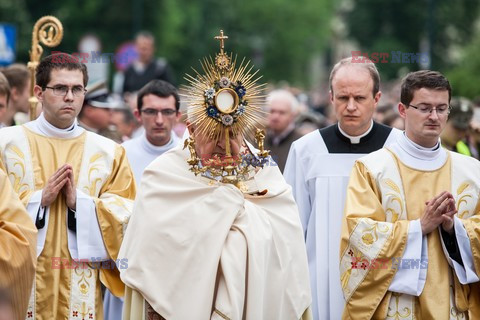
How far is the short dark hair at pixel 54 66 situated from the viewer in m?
7.02

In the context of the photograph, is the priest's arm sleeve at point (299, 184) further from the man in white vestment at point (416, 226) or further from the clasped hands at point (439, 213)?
the clasped hands at point (439, 213)

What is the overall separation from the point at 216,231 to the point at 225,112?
2.24 ft

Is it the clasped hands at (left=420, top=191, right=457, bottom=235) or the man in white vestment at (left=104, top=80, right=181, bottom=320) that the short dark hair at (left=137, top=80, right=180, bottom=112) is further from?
the clasped hands at (left=420, top=191, right=457, bottom=235)

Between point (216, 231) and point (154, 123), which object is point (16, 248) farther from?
point (154, 123)

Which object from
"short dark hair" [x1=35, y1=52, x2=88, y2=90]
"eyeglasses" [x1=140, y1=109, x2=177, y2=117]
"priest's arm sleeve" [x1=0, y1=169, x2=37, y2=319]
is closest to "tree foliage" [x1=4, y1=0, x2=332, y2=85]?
"eyeglasses" [x1=140, y1=109, x2=177, y2=117]

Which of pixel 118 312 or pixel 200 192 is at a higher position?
pixel 200 192

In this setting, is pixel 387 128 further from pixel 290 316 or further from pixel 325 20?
pixel 325 20

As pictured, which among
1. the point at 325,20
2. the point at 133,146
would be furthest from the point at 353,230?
the point at 325,20

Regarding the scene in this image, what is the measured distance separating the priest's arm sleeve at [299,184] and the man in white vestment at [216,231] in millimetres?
1352

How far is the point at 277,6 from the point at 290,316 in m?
54.6

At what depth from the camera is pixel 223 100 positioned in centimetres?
582

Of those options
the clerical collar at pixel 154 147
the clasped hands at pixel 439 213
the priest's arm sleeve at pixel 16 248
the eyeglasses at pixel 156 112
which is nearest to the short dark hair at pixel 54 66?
the priest's arm sleeve at pixel 16 248

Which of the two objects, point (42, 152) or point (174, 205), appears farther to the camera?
point (42, 152)

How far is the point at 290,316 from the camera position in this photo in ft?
19.6
